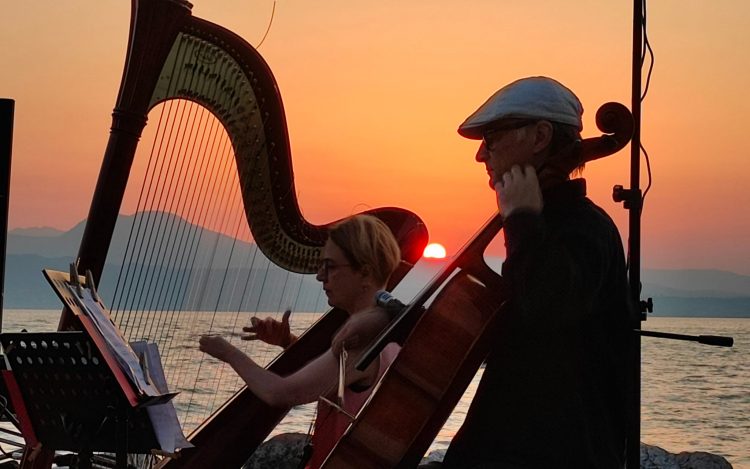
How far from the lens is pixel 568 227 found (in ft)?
6.93

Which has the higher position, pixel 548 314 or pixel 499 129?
pixel 499 129

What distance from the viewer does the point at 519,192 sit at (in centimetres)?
210

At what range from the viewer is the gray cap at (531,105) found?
2.20 m

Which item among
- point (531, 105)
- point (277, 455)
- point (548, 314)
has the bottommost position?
point (277, 455)

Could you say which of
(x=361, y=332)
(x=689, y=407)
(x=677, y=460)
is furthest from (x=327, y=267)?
(x=689, y=407)

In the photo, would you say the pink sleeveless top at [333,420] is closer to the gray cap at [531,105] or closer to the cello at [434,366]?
the cello at [434,366]

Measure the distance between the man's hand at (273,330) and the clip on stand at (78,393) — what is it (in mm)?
913

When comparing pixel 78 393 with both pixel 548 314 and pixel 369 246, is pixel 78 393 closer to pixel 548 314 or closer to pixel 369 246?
pixel 369 246

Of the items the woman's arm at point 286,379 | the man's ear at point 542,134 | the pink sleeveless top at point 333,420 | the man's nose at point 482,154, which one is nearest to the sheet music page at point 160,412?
the woman's arm at point 286,379

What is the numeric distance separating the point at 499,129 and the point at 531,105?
87 mm

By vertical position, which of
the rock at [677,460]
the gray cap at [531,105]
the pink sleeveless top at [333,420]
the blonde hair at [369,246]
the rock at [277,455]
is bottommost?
the rock at [277,455]

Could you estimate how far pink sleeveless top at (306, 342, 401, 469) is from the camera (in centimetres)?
286

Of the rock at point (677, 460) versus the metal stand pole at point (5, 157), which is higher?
the metal stand pole at point (5, 157)

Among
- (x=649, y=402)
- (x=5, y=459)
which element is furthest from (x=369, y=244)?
(x=649, y=402)
